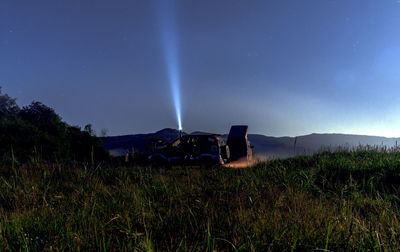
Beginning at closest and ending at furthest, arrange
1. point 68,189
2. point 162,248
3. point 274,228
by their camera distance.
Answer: point 162,248 < point 274,228 < point 68,189

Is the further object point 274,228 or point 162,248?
point 274,228

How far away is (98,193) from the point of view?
4.40 metres

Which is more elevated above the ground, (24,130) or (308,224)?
(24,130)

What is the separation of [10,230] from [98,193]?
1.73 metres

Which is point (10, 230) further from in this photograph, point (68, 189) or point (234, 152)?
point (234, 152)

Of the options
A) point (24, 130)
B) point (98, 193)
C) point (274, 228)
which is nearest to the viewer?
point (274, 228)

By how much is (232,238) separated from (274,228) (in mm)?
405

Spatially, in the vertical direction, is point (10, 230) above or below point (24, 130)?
below

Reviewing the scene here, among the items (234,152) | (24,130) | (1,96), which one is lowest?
(234,152)

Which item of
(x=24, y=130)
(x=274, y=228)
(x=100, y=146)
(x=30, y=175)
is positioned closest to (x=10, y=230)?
(x=274, y=228)

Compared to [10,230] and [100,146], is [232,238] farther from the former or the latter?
[100,146]

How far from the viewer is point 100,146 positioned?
3319 centimetres

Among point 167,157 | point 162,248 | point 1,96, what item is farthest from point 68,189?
point 1,96

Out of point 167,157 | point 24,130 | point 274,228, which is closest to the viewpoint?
point 274,228
